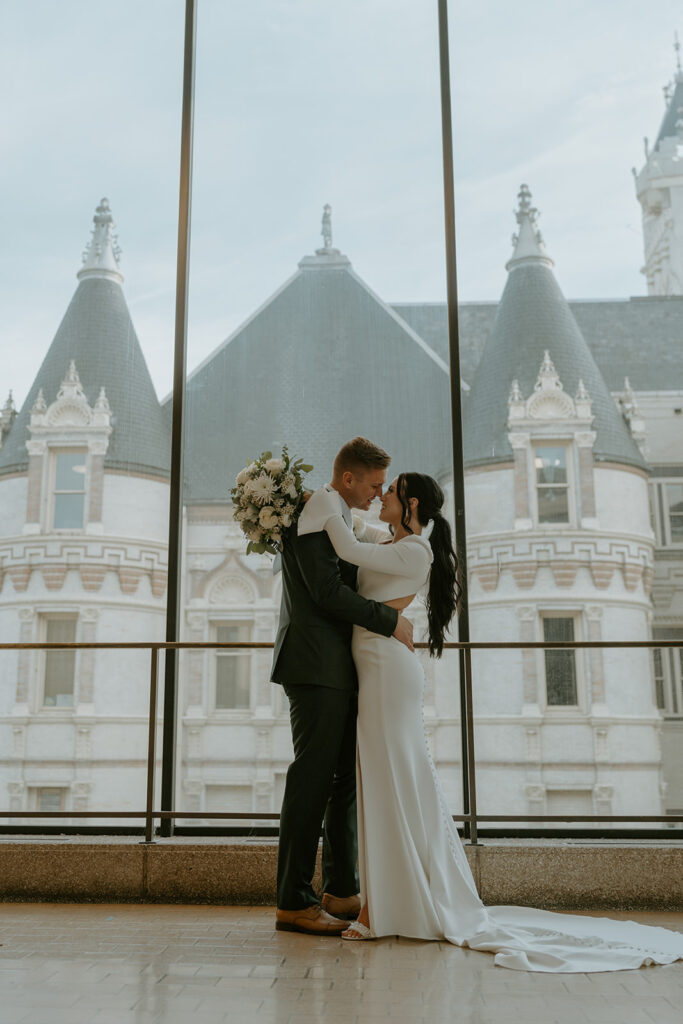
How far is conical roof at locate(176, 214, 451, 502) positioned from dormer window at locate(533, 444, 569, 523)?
0.55 m

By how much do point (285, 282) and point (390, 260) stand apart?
0.54 meters

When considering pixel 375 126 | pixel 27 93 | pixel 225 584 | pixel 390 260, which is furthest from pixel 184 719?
pixel 27 93

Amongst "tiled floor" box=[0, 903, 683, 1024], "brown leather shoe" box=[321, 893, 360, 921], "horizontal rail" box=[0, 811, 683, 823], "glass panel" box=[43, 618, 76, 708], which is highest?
"glass panel" box=[43, 618, 76, 708]

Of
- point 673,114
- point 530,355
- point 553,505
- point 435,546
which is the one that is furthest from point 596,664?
point 673,114

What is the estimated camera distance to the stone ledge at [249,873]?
3285 mm

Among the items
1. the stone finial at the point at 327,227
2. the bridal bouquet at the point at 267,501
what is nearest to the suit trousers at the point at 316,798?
the bridal bouquet at the point at 267,501

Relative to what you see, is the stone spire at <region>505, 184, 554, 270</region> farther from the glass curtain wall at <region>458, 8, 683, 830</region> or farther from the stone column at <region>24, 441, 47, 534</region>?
the stone column at <region>24, 441, 47, 534</region>

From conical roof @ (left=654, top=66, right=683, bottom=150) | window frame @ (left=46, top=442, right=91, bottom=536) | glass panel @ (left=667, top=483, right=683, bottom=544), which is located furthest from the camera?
conical roof @ (left=654, top=66, right=683, bottom=150)

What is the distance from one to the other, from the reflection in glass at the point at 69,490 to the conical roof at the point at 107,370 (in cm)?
16

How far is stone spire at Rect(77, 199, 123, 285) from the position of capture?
15.3 feet

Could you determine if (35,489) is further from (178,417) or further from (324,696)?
(324,696)

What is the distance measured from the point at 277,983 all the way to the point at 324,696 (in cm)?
85

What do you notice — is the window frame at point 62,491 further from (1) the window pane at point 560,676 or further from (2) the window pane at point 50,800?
(1) the window pane at point 560,676

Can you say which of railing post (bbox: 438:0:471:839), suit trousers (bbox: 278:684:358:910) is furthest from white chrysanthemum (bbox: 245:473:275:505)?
railing post (bbox: 438:0:471:839)
